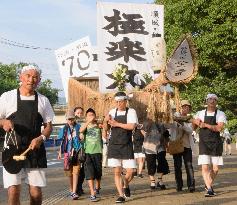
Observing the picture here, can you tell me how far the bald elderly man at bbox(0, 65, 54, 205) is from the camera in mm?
5922

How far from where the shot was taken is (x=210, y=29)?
25.0 meters

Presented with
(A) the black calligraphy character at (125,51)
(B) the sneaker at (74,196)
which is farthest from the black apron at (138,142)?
(B) the sneaker at (74,196)

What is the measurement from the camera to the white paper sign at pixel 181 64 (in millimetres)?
10875

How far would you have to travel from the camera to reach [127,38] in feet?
44.0

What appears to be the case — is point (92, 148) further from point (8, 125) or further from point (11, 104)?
point (8, 125)

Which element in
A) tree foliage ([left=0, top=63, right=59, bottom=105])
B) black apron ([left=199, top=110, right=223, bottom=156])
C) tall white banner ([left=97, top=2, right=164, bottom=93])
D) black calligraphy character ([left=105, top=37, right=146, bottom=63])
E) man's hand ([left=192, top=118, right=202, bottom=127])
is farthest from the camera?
tree foliage ([left=0, top=63, right=59, bottom=105])

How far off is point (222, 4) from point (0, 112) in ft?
65.2

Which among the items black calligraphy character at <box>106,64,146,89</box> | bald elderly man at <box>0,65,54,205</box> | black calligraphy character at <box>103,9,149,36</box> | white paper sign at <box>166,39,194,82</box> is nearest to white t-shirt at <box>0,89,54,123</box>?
bald elderly man at <box>0,65,54,205</box>

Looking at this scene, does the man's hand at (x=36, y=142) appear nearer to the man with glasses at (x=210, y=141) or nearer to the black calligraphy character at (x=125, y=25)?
the man with glasses at (x=210, y=141)

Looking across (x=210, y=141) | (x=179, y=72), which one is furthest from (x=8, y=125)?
(x=179, y=72)

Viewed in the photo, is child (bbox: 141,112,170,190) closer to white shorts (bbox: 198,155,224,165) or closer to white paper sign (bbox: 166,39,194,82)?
white paper sign (bbox: 166,39,194,82)

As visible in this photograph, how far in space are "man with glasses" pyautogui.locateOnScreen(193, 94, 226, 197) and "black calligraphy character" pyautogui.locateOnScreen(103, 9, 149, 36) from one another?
382 centimetres

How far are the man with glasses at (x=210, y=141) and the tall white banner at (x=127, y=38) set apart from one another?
97.1 inches

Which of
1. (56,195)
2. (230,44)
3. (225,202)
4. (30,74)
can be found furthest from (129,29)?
(230,44)
